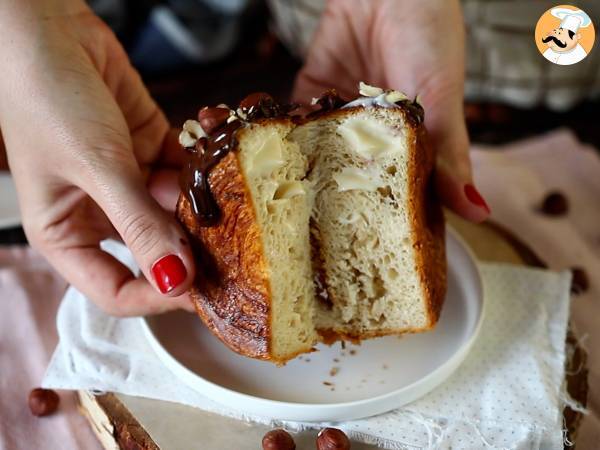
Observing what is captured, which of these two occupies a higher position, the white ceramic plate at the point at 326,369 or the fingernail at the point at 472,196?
the fingernail at the point at 472,196

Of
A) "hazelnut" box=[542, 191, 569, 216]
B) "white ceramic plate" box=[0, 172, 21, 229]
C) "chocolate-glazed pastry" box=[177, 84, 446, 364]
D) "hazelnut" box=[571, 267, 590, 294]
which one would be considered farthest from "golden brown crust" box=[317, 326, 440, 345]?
"white ceramic plate" box=[0, 172, 21, 229]

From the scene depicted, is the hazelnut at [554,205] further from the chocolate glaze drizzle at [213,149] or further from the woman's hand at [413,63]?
the chocolate glaze drizzle at [213,149]

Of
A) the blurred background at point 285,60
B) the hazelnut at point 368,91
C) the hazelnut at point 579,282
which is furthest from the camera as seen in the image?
the blurred background at point 285,60

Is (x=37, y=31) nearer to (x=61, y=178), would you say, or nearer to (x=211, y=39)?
(x=61, y=178)

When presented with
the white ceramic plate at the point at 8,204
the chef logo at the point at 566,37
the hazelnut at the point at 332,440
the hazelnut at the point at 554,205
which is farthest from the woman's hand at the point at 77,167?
the hazelnut at the point at 554,205

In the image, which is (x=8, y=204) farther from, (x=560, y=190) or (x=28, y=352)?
(x=560, y=190)

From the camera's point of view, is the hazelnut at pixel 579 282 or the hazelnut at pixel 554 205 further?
the hazelnut at pixel 554 205

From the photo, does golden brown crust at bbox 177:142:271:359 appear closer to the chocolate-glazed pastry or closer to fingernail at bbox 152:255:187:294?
the chocolate-glazed pastry

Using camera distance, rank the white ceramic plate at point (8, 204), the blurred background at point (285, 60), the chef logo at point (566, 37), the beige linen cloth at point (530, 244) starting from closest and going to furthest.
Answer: the chef logo at point (566, 37) < the beige linen cloth at point (530, 244) < the white ceramic plate at point (8, 204) < the blurred background at point (285, 60)
